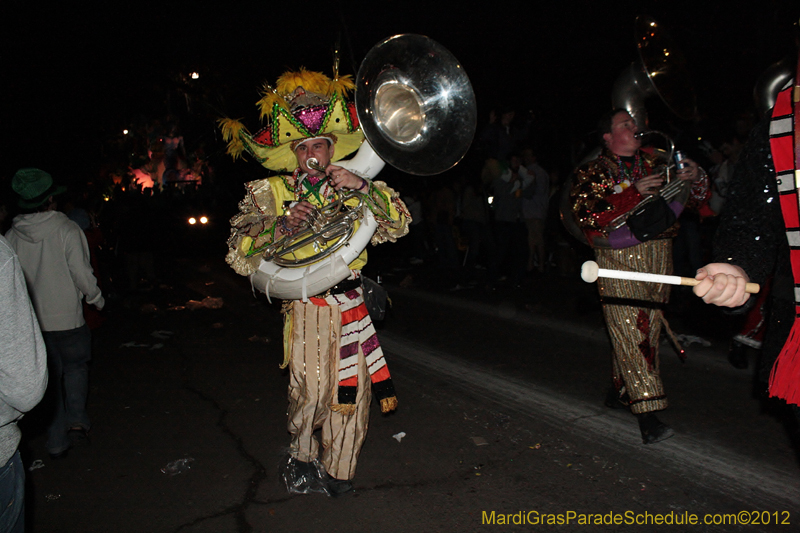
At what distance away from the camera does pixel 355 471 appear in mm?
3539

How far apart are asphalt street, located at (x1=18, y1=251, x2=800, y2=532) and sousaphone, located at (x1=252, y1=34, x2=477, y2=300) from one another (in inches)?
19.8

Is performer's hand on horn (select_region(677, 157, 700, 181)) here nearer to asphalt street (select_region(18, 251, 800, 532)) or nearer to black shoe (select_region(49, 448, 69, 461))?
asphalt street (select_region(18, 251, 800, 532))

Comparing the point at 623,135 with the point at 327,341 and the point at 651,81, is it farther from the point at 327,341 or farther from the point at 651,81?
the point at 327,341

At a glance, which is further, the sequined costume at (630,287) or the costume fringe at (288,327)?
the sequined costume at (630,287)

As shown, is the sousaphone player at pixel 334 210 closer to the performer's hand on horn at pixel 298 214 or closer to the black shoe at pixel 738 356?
the performer's hand on horn at pixel 298 214

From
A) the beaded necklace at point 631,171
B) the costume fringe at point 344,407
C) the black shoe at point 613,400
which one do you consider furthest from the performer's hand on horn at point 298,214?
the black shoe at point 613,400

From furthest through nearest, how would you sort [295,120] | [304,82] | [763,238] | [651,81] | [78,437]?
[651,81], [78,437], [304,82], [295,120], [763,238]

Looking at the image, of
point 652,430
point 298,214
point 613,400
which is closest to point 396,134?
point 298,214

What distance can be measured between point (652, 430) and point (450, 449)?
1.26 meters

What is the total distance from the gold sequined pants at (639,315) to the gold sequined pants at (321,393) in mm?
1714

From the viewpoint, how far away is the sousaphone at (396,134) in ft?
9.97

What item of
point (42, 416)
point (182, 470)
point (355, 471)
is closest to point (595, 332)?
point (355, 471)

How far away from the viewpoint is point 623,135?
395cm

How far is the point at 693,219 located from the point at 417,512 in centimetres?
610
